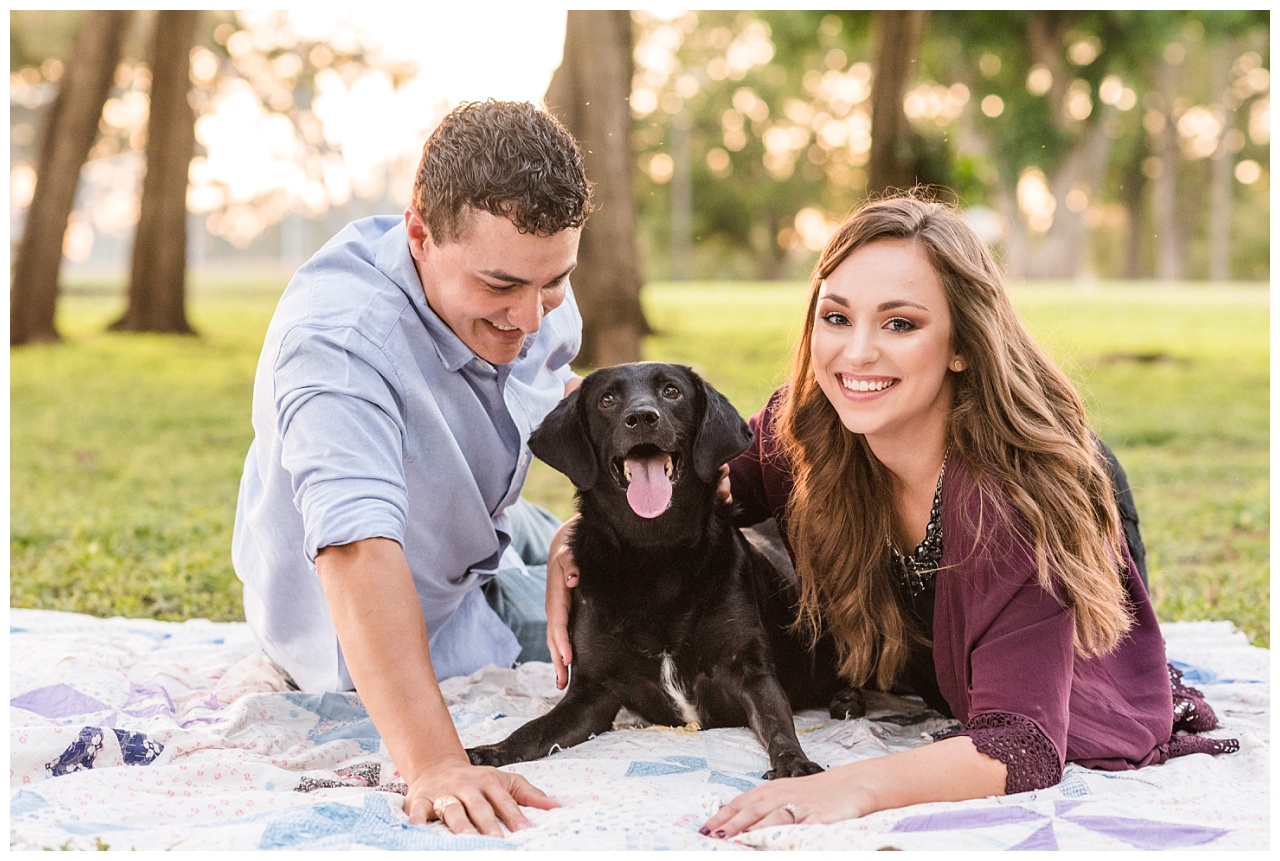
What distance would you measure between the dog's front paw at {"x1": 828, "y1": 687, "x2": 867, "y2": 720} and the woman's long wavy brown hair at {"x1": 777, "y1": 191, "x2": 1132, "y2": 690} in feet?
0.33

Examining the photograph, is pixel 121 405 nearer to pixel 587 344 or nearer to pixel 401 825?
pixel 587 344

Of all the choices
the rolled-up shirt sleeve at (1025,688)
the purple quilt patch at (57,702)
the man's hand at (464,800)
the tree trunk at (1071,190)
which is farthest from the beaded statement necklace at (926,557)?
the tree trunk at (1071,190)

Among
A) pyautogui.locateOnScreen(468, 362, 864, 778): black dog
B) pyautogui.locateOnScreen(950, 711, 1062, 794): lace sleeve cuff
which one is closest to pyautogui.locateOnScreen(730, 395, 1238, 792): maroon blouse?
pyautogui.locateOnScreen(950, 711, 1062, 794): lace sleeve cuff

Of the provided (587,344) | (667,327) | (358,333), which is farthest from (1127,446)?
(358,333)

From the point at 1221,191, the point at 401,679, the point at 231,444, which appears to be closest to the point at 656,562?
the point at 401,679

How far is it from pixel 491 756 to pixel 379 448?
2.78 ft

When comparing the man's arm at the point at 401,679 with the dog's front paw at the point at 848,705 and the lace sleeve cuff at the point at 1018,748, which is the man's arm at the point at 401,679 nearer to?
the lace sleeve cuff at the point at 1018,748

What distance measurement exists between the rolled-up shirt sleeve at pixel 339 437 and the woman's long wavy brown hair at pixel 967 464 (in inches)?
46.3

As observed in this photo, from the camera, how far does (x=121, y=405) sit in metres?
11.0

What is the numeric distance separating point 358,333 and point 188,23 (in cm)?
1400

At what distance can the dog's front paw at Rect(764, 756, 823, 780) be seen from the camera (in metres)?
2.87

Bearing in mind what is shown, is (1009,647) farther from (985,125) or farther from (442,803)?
(985,125)

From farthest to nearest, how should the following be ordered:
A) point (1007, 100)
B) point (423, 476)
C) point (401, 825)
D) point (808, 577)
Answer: point (1007, 100)
point (808, 577)
point (423, 476)
point (401, 825)

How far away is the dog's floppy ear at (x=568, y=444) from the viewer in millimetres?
3387
